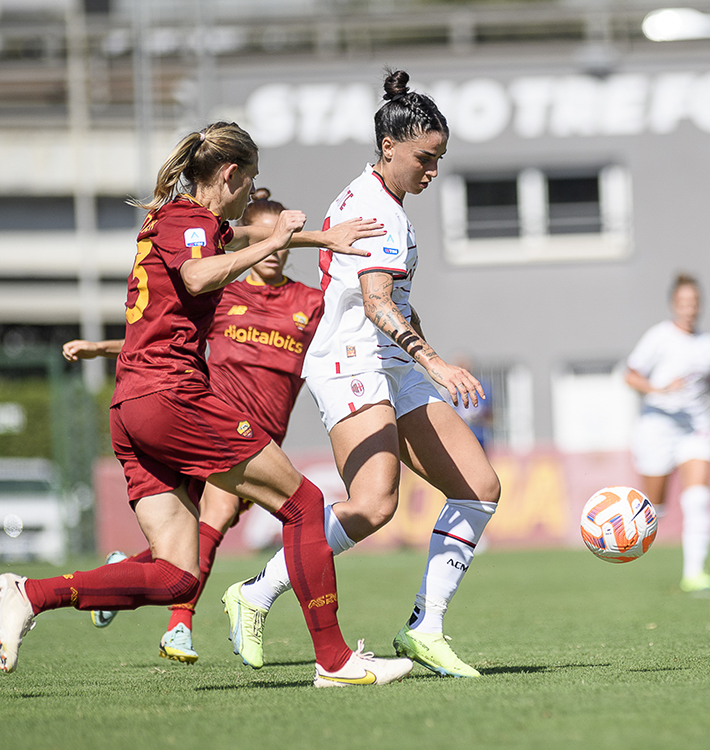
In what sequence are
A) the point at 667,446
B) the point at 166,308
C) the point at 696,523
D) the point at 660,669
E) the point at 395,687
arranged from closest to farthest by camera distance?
the point at 166,308
the point at 395,687
the point at 660,669
the point at 696,523
the point at 667,446

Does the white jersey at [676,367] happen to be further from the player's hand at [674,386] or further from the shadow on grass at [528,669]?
the shadow on grass at [528,669]

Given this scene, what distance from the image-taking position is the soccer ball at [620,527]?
225 inches

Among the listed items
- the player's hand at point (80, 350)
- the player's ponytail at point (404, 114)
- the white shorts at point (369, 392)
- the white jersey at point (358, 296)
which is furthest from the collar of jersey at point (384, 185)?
the player's hand at point (80, 350)

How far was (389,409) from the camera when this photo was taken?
203 inches

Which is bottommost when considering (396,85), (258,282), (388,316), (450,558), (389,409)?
(450,558)

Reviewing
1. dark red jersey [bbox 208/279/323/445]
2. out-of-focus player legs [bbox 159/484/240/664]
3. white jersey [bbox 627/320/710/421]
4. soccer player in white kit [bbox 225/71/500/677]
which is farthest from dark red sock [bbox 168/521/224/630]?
white jersey [bbox 627/320/710/421]

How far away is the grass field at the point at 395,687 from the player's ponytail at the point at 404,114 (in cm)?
243

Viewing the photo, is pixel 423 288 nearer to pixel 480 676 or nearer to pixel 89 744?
pixel 480 676

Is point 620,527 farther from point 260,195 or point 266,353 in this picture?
point 260,195

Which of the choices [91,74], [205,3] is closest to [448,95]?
[205,3]

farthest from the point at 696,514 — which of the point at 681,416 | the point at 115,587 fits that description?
the point at 115,587

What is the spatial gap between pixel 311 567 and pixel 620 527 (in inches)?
69.5

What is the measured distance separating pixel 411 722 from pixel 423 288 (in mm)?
19767

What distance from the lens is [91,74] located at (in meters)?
31.2
